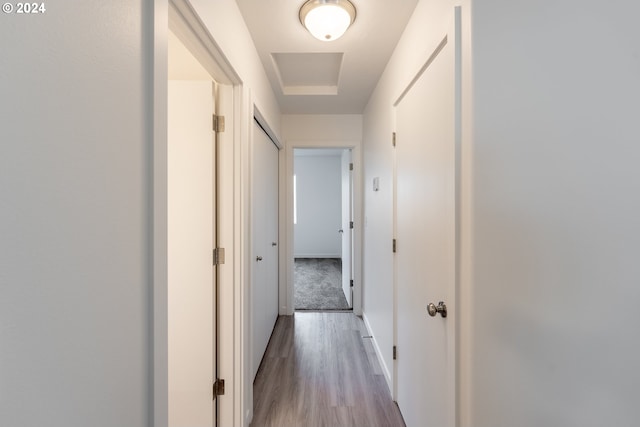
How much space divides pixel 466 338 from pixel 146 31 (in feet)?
4.45

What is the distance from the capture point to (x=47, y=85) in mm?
433

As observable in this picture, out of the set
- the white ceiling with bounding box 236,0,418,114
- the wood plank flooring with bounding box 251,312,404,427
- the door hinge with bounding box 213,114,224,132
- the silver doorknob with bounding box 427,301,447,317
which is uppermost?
the white ceiling with bounding box 236,0,418,114

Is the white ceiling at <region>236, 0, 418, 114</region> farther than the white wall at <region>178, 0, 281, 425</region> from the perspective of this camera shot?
Yes

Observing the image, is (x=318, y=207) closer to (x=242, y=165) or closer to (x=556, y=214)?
Result: (x=242, y=165)

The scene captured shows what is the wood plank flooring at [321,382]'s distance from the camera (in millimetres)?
1589

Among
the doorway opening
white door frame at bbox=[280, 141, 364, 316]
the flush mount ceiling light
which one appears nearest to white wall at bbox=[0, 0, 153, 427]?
the flush mount ceiling light

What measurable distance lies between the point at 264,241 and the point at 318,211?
4125mm

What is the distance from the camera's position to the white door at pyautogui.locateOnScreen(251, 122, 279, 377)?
1.88 m

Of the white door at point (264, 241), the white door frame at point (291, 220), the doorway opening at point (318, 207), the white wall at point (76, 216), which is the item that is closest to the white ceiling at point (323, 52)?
the white door frame at point (291, 220)

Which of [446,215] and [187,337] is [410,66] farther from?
[187,337]

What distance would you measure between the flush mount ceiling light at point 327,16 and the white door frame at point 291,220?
1.60m

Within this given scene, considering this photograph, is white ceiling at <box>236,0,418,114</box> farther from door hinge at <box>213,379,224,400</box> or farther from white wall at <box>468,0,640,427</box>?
door hinge at <box>213,379,224,400</box>

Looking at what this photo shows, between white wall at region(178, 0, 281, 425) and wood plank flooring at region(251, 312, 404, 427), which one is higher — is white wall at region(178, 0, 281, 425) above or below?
above

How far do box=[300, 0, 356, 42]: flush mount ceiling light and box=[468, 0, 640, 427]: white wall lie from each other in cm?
80
